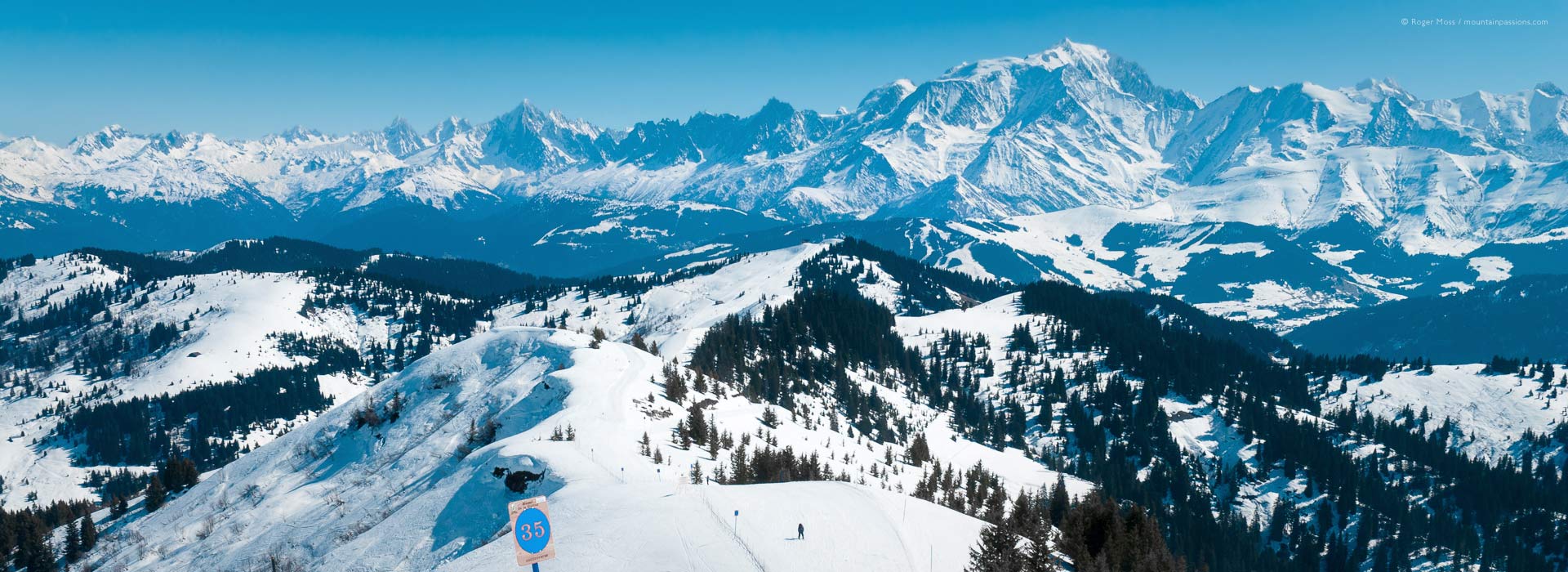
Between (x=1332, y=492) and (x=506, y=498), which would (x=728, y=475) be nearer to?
(x=506, y=498)

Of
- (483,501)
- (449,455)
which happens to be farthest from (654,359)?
(483,501)

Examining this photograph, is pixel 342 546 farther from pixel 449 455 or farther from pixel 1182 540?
pixel 1182 540

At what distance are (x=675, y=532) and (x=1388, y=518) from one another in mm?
170880

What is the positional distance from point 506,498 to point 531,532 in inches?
1309

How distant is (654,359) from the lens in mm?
122250

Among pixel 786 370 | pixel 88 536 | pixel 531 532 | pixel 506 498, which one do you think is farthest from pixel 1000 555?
pixel 786 370

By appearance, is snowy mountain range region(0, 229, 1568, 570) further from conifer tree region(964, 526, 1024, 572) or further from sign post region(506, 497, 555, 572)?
sign post region(506, 497, 555, 572)

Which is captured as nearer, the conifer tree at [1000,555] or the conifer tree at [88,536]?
the conifer tree at [1000,555]

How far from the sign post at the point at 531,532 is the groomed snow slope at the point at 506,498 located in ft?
55.8

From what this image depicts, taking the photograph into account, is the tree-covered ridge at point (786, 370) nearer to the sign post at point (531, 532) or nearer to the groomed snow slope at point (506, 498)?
the groomed snow slope at point (506, 498)

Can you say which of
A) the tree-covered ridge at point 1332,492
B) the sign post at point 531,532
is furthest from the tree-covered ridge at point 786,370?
the sign post at point 531,532

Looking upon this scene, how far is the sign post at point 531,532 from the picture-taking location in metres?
27.8

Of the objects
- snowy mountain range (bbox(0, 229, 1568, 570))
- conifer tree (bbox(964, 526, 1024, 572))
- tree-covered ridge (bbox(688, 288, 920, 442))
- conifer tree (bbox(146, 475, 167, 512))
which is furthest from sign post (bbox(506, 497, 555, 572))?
conifer tree (bbox(146, 475, 167, 512))

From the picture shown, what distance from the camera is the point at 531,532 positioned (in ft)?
92.7
